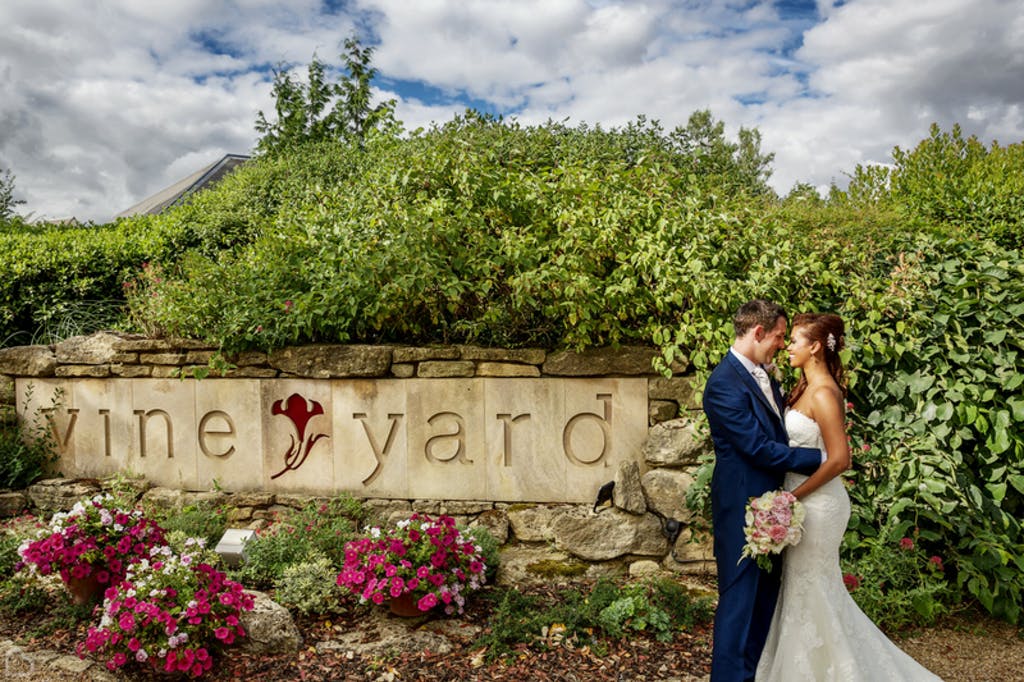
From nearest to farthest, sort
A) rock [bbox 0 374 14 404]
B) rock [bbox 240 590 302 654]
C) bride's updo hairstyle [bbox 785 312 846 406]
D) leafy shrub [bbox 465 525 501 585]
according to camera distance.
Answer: bride's updo hairstyle [bbox 785 312 846 406], rock [bbox 240 590 302 654], leafy shrub [bbox 465 525 501 585], rock [bbox 0 374 14 404]

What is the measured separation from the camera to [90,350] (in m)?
5.40

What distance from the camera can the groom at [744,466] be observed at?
2.82 meters

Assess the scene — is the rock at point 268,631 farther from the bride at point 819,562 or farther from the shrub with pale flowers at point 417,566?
the bride at point 819,562

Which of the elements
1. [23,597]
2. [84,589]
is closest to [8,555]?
[23,597]

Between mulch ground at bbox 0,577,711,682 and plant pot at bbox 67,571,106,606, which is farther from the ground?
plant pot at bbox 67,571,106,606

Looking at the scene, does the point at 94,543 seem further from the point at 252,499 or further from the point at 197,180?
the point at 197,180

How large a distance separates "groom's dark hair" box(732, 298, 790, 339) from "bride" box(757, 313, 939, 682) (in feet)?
0.39

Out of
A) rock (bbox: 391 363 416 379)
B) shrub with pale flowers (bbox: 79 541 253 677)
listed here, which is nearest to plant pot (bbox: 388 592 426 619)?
shrub with pale flowers (bbox: 79 541 253 677)

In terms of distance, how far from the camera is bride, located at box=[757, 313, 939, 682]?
9.32 feet

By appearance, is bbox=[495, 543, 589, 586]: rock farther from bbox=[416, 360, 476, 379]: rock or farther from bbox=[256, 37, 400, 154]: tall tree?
bbox=[256, 37, 400, 154]: tall tree

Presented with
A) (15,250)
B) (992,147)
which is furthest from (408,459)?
(992,147)

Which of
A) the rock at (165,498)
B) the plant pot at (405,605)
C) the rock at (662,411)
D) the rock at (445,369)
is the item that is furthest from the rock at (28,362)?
the rock at (662,411)

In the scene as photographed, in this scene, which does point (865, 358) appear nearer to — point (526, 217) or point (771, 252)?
point (771, 252)

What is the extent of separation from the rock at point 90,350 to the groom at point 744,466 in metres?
4.58
